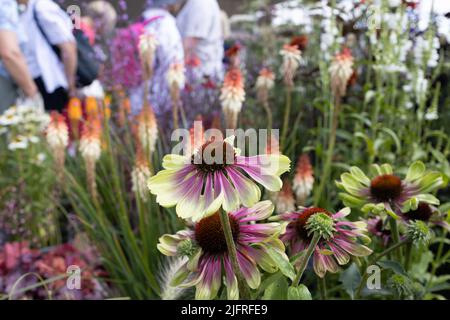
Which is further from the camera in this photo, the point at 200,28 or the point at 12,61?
the point at 12,61

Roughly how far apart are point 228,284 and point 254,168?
14cm

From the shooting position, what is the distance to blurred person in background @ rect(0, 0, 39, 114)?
6.66ft

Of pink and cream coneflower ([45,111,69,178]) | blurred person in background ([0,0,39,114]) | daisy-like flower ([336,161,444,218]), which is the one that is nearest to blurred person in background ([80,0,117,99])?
blurred person in background ([0,0,39,114])

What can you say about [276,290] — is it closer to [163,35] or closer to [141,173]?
[141,173]

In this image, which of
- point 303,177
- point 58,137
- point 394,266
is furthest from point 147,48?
point 394,266

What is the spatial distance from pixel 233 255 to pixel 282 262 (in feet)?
0.18

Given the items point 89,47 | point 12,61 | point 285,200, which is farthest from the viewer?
point 12,61

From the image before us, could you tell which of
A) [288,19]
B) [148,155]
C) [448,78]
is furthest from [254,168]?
[288,19]

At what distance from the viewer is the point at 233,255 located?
1.87 ft

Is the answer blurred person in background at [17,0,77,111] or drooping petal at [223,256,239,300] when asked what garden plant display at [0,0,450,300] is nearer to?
drooping petal at [223,256,239,300]

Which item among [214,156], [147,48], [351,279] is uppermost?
[147,48]

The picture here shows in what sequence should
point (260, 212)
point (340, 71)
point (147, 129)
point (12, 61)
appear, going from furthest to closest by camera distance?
point (12, 61), point (340, 71), point (147, 129), point (260, 212)

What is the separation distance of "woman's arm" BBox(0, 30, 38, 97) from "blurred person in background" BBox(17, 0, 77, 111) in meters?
0.04

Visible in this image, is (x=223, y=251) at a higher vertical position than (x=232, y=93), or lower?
lower
